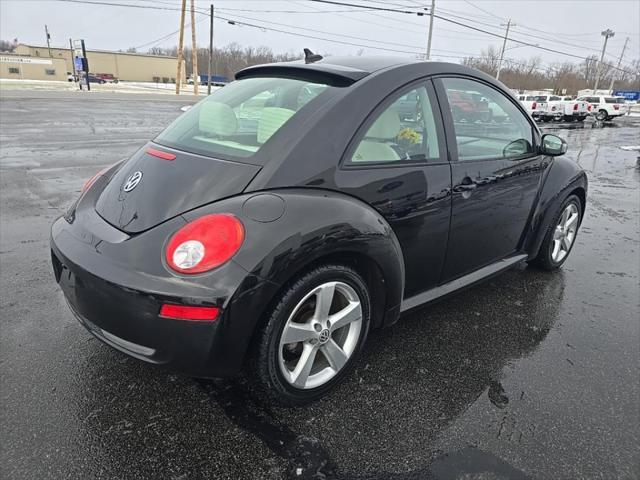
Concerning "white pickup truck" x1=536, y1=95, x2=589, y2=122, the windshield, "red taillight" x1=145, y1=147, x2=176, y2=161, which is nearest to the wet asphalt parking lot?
"red taillight" x1=145, y1=147, x2=176, y2=161

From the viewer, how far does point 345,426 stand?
220 cm

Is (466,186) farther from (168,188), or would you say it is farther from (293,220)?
(168,188)

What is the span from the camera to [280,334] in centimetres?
206

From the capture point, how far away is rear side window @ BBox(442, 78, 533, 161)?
9.31 feet

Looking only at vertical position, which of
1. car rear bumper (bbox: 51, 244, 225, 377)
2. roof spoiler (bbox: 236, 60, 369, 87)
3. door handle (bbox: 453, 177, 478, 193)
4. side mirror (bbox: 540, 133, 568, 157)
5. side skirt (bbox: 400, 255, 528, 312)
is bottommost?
side skirt (bbox: 400, 255, 528, 312)

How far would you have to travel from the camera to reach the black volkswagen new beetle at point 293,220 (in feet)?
6.20

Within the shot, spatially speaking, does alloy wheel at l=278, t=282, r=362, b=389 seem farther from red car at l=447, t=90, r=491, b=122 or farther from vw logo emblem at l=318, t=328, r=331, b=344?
red car at l=447, t=90, r=491, b=122

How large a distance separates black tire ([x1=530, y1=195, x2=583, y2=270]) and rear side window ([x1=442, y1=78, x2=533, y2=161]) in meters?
0.73

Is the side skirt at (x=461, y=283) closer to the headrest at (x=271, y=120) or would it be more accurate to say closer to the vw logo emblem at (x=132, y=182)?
the headrest at (x=271, y=120)

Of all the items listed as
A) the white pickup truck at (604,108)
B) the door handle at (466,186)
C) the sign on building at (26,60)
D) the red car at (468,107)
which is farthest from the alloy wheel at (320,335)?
the sign on building at (26,60)

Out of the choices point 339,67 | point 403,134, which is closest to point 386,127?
point 403,134

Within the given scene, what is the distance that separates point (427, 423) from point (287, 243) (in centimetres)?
115

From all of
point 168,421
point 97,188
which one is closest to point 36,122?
point 97,188

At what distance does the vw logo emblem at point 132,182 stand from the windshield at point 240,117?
0.28 meters
